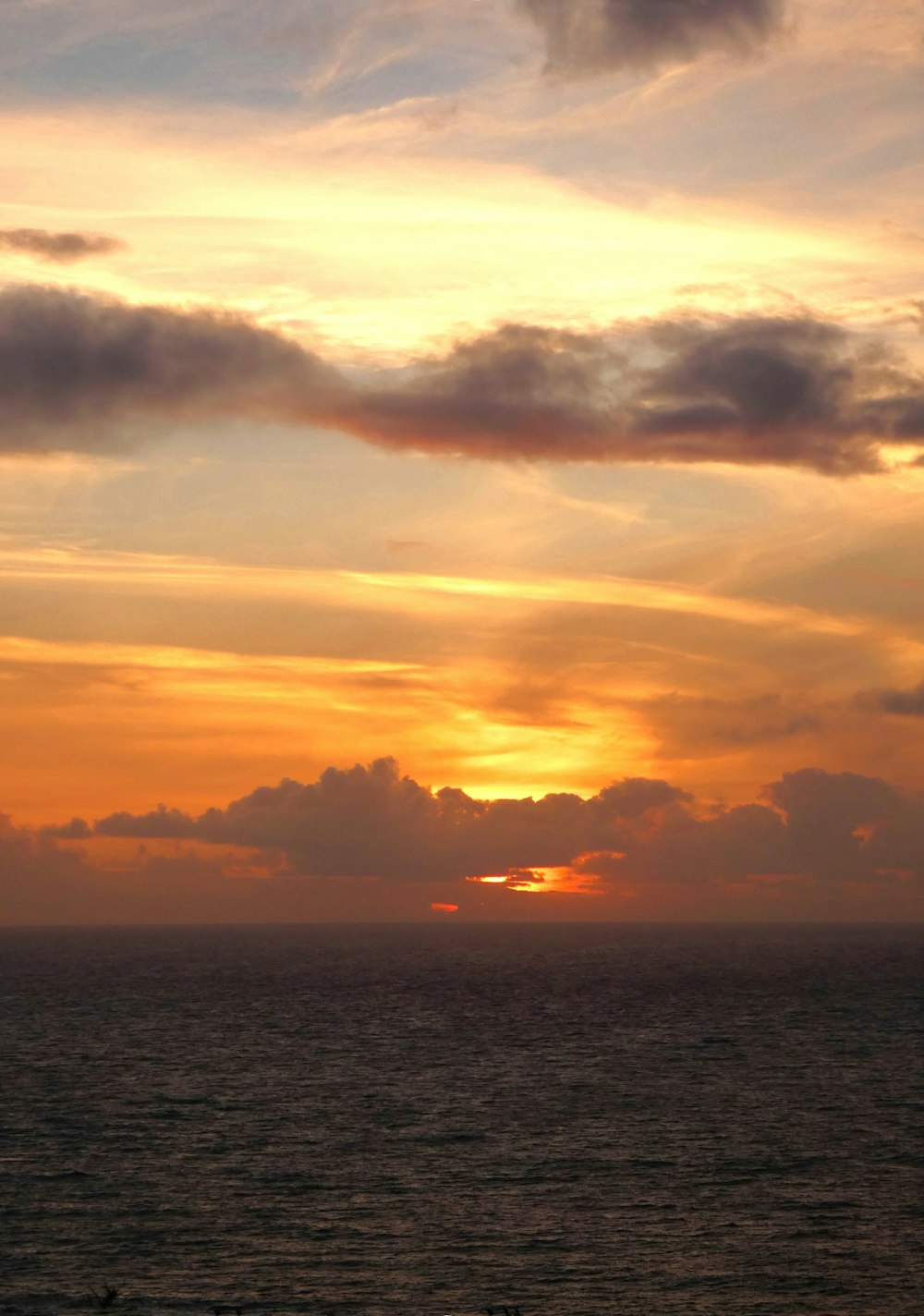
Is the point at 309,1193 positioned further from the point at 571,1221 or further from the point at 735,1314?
the point at 735,1314

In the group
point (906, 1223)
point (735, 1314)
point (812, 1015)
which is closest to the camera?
point (735, 1314)

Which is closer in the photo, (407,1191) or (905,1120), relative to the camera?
(407,1191)

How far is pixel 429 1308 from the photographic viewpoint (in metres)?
66.3

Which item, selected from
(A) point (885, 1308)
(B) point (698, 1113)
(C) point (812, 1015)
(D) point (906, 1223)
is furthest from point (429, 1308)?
(C) point (812, 1015)

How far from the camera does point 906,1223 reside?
264 ft

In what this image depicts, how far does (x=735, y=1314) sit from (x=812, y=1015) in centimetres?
13752

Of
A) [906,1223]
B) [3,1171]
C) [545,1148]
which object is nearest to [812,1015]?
[545,1148]

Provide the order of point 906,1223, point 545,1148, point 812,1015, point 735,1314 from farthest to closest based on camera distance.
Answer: point 812,1015 < point 545,1148 < point 906,1223 < point 735,1314

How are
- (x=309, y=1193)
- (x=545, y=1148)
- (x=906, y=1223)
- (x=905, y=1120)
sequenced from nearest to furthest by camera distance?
1. (x=906, y=1223)
2. (x=309, y=1193)
3. (x=545, y=1148)
4. (x=905, y=1120)

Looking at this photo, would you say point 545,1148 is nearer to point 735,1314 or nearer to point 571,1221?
point 571,1221

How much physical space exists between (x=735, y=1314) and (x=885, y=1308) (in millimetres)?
7619

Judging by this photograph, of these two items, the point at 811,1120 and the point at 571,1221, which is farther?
the point at 811,1120

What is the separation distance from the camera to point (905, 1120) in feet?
366

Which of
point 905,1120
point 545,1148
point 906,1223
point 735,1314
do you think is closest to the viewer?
point 735,1314
